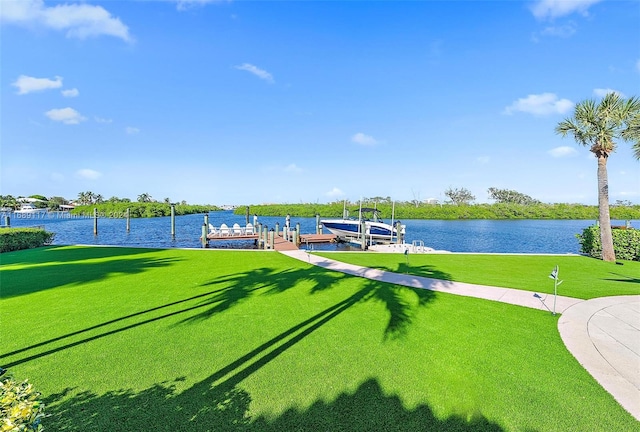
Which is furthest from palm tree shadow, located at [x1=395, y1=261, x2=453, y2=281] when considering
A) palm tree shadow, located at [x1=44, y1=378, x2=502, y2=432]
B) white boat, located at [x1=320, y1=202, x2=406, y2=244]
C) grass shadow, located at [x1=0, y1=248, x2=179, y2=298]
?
white boat, located at [x1=320, y1=202, x2=406, y2=244]

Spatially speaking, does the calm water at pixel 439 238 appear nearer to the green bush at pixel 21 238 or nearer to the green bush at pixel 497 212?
the green bush at pixel 21 238

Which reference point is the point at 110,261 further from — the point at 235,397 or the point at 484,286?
the point at 484,286

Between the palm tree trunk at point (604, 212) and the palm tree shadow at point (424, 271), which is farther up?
the palm tree trunk at point (604, 212)

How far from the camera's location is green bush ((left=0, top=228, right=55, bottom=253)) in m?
15.8

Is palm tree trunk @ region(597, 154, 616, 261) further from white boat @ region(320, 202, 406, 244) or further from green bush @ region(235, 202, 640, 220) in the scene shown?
green bush @ region(235, 202, 640, 220)

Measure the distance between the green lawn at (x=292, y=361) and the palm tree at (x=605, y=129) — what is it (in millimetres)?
12572

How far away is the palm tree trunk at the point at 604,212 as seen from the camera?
1447 centimetres

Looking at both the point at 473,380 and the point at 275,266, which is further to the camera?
the point at 275,266

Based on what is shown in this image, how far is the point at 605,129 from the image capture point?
14.8m

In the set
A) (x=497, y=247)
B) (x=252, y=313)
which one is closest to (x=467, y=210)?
(x=497, y=247)

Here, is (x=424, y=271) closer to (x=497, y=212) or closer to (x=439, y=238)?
(x=439, y=238)

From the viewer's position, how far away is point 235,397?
12.1 feet

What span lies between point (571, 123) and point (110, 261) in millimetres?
22770

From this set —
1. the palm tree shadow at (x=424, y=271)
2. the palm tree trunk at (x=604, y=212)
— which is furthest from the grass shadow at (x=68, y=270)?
the palm tree trunk at (x=604, y=212)
